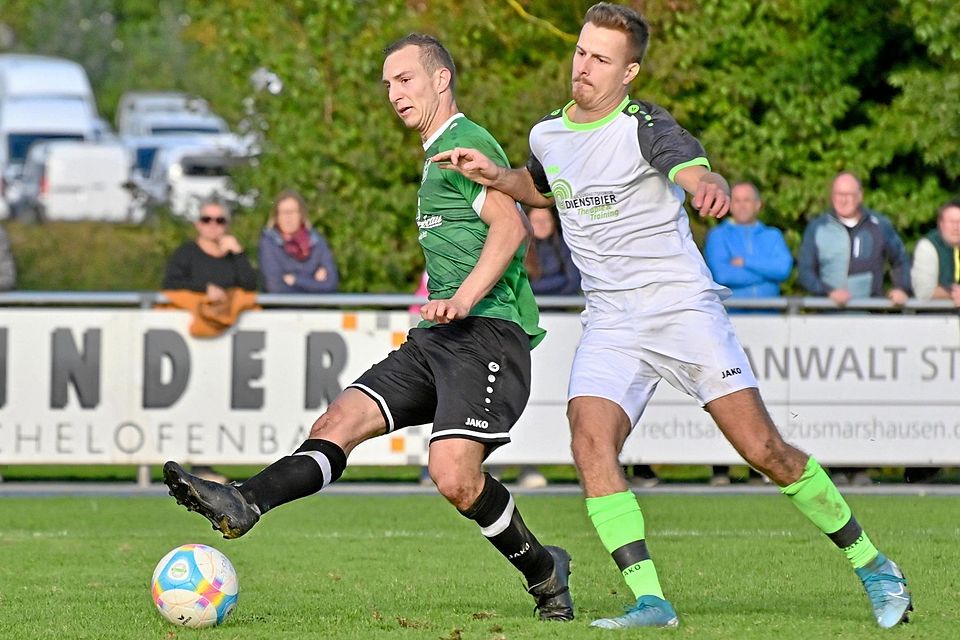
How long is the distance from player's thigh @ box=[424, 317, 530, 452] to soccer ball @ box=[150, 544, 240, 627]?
0.97 m

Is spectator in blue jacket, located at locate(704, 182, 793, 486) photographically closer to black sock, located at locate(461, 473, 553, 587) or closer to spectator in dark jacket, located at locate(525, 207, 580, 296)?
spectator in dark jacket, located at locate(525, 207, 580, 296)

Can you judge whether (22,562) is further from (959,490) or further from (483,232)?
(959,490)

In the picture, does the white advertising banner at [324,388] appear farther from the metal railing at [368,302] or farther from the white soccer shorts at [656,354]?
the white soccer shorts at [656,354]

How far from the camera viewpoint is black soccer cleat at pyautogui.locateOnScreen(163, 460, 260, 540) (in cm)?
635

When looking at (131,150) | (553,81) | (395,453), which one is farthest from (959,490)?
(131,150)

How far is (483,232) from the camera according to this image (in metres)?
6.95

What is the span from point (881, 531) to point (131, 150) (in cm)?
3129

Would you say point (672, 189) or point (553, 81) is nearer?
point (672, 189)

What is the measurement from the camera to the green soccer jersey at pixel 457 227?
689 cm

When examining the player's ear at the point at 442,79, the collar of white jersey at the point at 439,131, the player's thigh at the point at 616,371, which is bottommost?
the player's thigh at the point at 616,371

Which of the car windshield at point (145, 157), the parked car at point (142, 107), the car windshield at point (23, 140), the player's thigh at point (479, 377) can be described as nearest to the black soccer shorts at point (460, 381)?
the player's thigh at point (479, 377)

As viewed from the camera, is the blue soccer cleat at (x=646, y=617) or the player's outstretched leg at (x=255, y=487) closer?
the player's outstretched leg at (x=255, y=487)

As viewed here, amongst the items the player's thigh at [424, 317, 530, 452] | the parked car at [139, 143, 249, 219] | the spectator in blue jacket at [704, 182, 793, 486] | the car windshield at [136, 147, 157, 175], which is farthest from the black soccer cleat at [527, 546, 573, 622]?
the car windshield at [136, 147, 157, 175]

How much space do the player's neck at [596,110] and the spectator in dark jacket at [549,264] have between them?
655cm
